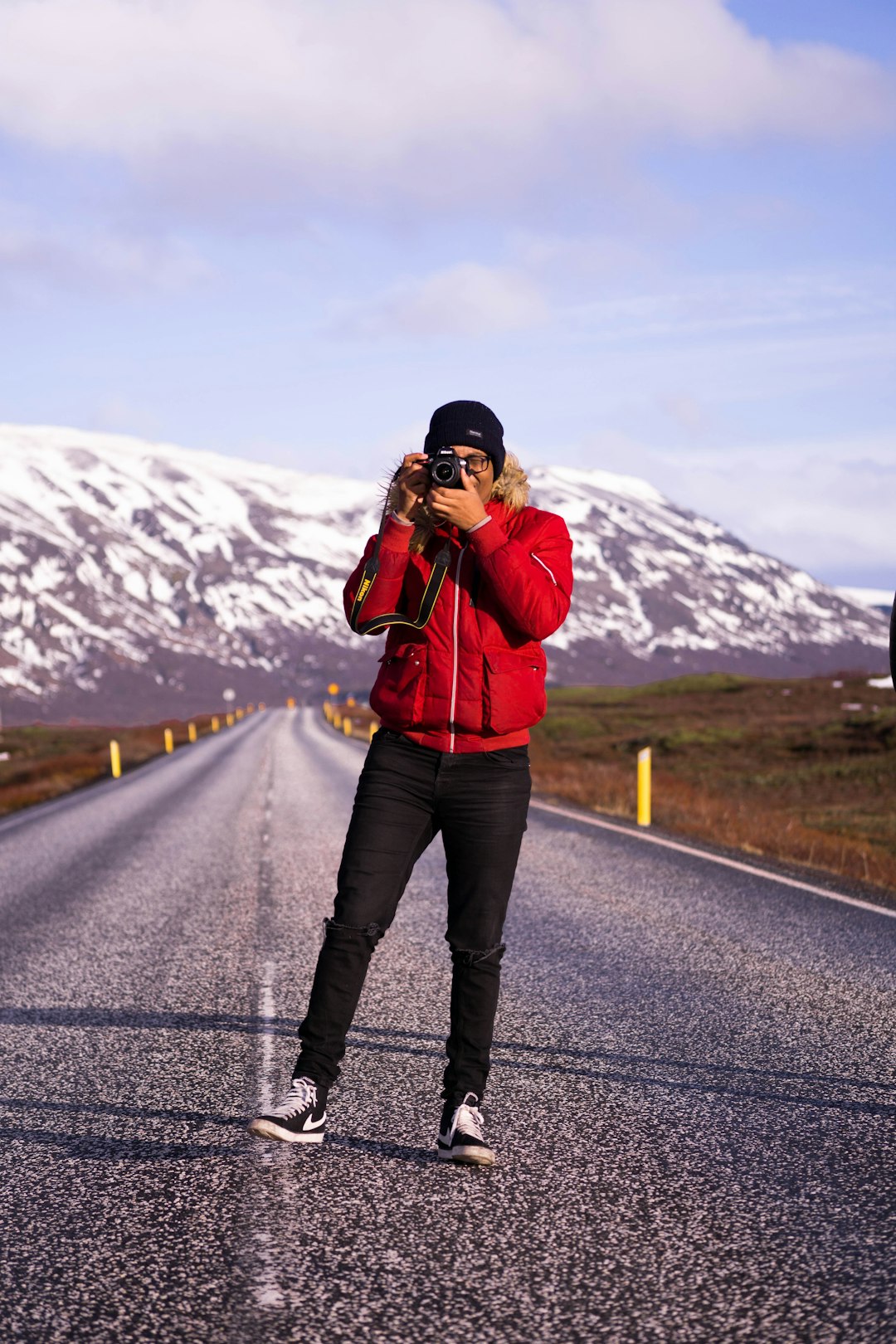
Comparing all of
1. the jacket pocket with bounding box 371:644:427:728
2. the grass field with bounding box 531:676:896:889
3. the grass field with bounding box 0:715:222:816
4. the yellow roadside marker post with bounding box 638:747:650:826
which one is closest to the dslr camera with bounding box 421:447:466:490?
the jacket pocket with bounding box 371:644:427:728

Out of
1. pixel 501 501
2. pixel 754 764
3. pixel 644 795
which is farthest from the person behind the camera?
pixel 754 764

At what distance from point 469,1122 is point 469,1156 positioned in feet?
0.31

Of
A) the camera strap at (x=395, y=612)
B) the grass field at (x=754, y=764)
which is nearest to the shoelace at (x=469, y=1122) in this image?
the camera strap at (x=395, y=612)

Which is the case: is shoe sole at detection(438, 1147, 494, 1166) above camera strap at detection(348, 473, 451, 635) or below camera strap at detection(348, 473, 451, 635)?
below

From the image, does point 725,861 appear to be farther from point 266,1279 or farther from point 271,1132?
point 266,1279

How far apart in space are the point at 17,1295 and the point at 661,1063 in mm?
2807

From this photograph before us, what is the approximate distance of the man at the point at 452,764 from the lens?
155 inches

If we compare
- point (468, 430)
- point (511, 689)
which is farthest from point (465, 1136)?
point (468, 430)

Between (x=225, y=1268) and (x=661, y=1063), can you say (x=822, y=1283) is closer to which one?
(x=225, y=1268)

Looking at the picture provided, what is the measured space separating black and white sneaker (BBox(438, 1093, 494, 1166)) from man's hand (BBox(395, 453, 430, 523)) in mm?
1818

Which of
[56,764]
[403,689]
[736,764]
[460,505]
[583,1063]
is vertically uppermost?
[460,505]

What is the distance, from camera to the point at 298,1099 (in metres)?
3.98

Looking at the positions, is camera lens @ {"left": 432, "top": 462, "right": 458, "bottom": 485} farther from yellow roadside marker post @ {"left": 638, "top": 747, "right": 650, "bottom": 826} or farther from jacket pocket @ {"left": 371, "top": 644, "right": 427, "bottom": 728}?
yellow roadside marker post @ {"left": 638, "top": 747, "right": 650, "bottom": 826}

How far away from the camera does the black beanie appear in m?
3.92
